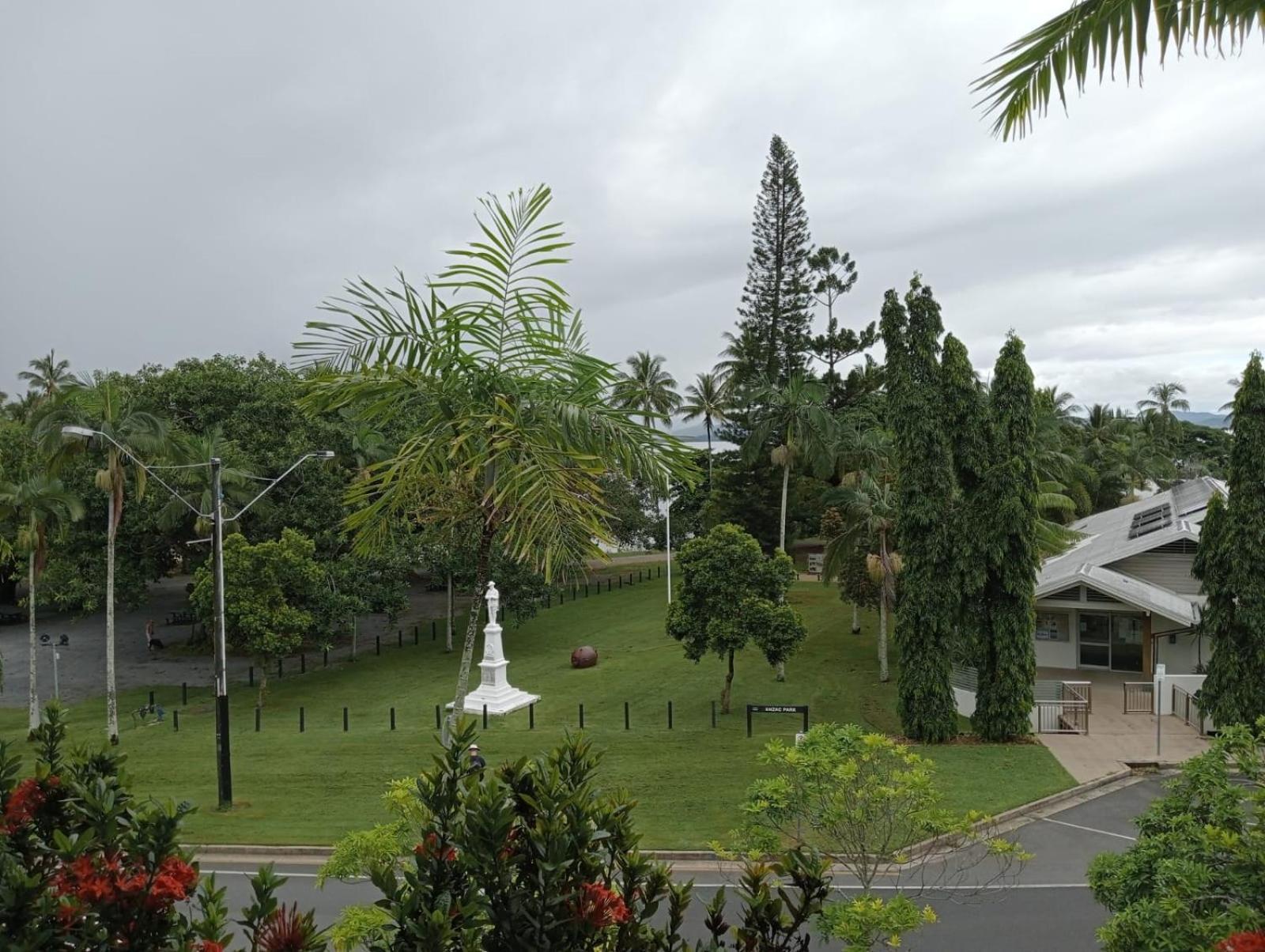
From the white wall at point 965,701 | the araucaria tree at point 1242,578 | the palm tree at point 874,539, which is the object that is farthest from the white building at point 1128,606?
the palm tree at point 874,539

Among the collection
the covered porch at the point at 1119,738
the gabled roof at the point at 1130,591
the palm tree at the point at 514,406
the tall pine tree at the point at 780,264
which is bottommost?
the covered porch at the point at 1119,738

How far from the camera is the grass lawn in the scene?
55.5ft

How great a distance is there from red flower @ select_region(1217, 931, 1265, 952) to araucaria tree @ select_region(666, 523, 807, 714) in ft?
63.1

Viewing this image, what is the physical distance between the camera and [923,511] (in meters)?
21.1

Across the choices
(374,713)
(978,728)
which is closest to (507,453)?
(978,728)

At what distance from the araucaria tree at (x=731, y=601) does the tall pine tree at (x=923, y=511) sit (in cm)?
328

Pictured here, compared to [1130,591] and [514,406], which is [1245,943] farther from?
[1130,591]

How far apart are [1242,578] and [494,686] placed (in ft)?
63.2

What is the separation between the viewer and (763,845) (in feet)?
26.8

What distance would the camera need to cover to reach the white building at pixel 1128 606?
2570 cm

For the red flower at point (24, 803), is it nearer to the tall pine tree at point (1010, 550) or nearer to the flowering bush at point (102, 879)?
→ the flowering bush at point (102, 879)

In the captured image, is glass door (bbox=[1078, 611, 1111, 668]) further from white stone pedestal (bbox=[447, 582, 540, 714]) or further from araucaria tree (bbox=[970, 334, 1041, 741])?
white stone pedestal (bbox=[447, 582, 540, 714])

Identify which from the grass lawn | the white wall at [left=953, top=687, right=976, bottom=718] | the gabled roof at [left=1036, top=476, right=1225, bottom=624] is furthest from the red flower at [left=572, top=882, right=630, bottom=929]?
the white wall at [left=953, top=687, right=976, bottom=718]

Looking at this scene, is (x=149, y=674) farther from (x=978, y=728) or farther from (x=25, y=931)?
(x=25, y=931)
